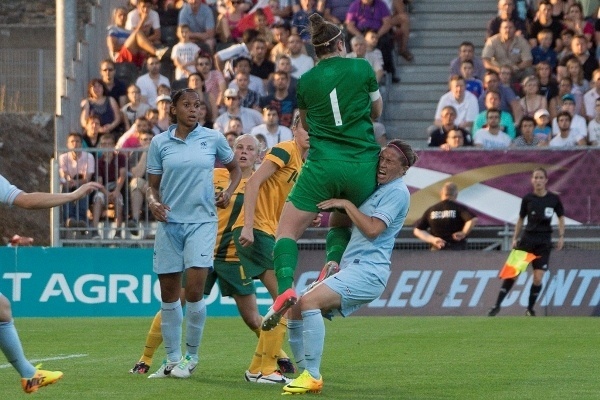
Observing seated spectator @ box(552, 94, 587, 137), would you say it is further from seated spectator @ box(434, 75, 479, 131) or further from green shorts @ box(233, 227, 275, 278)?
green shorts @ box(233, 227, 275, 278)

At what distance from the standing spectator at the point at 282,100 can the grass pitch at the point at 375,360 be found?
4.58m

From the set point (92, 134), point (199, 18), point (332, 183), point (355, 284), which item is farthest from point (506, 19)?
point (355, 284)

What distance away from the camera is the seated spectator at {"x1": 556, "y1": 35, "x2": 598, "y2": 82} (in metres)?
22.0

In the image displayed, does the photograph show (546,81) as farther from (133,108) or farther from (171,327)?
(171,327)

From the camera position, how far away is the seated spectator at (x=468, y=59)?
890 inches

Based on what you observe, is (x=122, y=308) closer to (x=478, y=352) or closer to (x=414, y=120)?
(x=414, y=120)

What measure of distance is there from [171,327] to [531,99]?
40.4 feet

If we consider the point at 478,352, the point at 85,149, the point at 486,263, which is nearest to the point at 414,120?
the point at 486,263

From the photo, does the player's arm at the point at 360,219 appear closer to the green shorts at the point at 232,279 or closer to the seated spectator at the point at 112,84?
the green shorts at the point at 232,279

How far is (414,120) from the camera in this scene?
938 inches

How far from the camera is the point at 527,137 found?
20688 millimetres

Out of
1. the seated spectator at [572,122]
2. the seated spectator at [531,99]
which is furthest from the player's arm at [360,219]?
the seated spectator at [531,99]

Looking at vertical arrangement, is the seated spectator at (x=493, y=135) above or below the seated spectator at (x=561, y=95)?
below

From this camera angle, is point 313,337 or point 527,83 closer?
point 313,337
